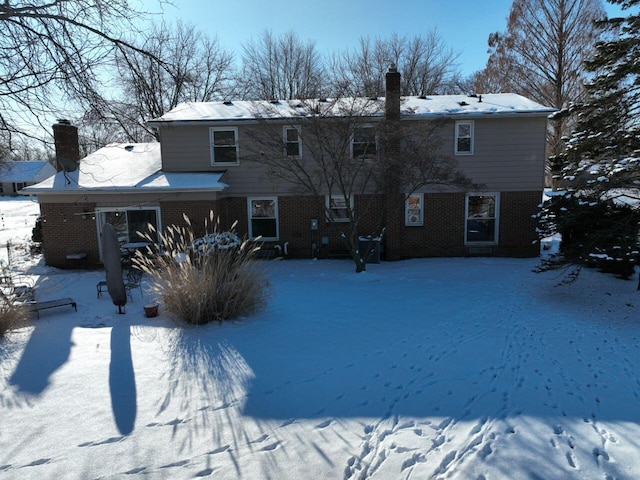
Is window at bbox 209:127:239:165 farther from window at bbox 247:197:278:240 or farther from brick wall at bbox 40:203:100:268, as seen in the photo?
brick wall at bbox 40:203:100:268

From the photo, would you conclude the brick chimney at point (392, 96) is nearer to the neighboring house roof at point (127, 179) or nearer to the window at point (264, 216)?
the window at point (264, 216)

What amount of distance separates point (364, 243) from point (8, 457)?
1156 centimetres

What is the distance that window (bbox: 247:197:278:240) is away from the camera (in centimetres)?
1466

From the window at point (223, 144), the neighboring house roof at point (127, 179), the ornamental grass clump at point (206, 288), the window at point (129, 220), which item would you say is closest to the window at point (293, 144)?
the window at point (223, 144)

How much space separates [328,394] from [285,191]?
35.2 feet

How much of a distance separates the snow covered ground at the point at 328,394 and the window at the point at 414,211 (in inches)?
260

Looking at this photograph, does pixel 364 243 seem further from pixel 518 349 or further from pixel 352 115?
pixel 518 349

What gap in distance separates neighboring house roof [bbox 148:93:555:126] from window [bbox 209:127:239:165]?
0.51 meters

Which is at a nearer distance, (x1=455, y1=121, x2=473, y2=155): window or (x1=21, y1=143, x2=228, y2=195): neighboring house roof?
(x1=21, y1=143, x2=228, y2=195): neighboring house roof

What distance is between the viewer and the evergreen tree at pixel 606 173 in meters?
8.27

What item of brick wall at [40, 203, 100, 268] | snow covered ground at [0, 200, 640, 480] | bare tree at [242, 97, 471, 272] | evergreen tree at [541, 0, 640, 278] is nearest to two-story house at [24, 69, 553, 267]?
brick wall at [40, 203, 100, 268]

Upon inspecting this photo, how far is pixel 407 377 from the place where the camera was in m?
4.79

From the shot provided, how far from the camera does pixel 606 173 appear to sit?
862 centimetres

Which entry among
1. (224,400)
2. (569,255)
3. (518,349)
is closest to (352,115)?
(569,255)
